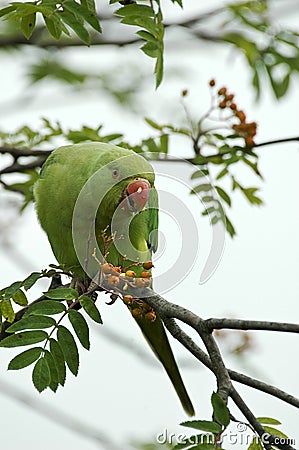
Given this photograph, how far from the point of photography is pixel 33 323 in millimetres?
1402

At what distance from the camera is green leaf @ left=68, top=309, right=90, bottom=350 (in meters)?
1.38

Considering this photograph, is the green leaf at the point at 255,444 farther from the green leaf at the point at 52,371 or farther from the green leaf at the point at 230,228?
the green leaf at the point at 230,228

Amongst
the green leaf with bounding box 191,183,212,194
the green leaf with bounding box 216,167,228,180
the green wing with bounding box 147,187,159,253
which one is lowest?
the green wing with bounding box 147,187,159,253

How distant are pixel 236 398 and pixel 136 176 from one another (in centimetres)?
61

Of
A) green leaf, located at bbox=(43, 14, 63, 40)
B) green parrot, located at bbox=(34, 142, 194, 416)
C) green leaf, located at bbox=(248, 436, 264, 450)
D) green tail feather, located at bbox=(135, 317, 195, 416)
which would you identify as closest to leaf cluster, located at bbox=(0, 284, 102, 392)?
green parrot, located at bbox=(34, 142, 194, 416)

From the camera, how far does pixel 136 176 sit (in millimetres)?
1657

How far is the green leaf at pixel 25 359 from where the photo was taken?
1389 millimetres

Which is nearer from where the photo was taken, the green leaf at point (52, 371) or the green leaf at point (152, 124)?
the green leaf at point (52, 371)

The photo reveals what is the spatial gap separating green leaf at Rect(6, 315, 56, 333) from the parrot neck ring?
0.34 meters

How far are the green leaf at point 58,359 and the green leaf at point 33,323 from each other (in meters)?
0.04

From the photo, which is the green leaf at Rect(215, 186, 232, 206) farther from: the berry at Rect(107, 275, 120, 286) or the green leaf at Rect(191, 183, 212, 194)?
the berry at Rect(107, 275, 120, 286)

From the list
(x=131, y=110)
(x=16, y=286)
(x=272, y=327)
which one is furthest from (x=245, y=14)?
(x=272, y=327)

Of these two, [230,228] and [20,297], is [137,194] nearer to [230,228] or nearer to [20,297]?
[20,297]

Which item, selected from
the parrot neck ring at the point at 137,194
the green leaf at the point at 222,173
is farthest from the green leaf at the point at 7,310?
the green leaf at the point at 222,173
